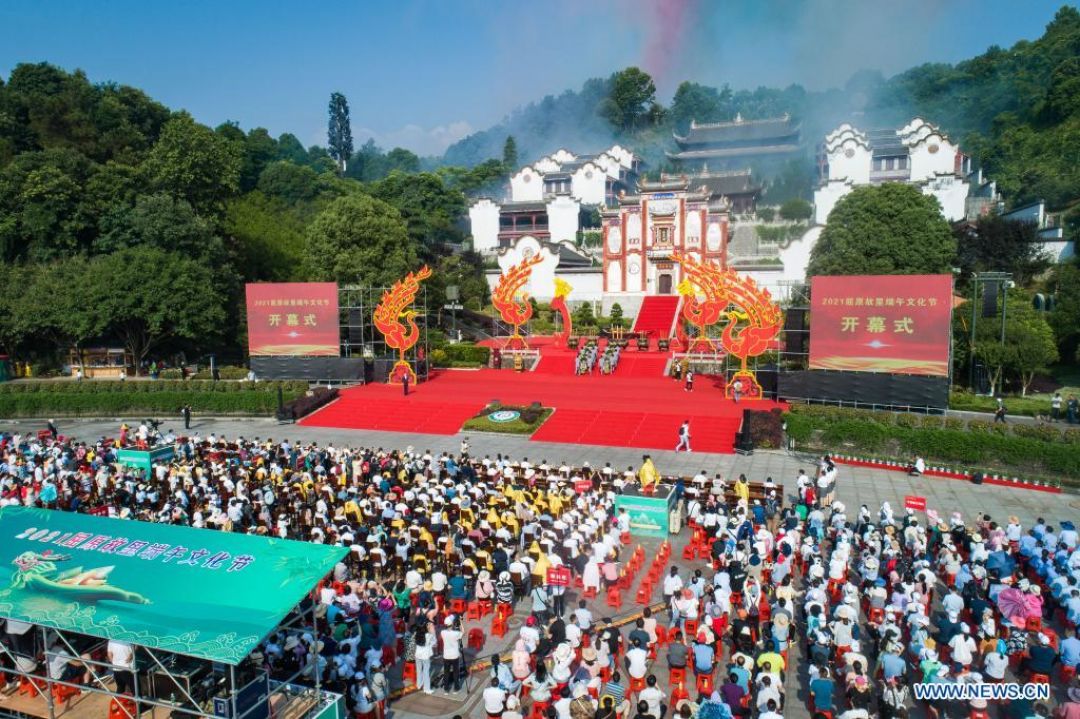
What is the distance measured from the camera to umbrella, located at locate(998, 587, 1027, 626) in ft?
34.4

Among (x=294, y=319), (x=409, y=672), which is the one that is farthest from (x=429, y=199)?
(x=409, y=672)

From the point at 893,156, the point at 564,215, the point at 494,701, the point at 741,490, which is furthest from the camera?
the point at 564,215

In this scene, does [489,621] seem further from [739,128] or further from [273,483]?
[739,128]

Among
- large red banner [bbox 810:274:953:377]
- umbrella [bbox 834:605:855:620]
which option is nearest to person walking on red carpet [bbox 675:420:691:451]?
large red banner [bbox 810:274:953:377]

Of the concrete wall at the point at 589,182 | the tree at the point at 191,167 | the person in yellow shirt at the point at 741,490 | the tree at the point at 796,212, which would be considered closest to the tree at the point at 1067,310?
the tree at the point at 796,212

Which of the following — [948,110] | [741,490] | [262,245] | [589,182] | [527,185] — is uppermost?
[948,110]

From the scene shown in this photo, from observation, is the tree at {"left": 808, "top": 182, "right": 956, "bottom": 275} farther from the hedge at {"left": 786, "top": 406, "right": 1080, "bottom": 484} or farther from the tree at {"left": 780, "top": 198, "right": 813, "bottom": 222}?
the tree at {"left": 780, "top": 198, "right": 813, "bottom": 222}

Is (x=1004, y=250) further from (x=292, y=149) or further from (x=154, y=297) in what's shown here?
(x=292, y=149)

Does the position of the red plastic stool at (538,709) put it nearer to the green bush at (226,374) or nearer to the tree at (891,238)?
the green bush at (226,374)

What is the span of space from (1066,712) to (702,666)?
3.93 meters

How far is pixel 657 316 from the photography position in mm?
47375

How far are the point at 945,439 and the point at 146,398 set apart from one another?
95.2ft

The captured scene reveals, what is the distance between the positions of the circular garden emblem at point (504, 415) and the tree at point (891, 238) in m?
20.0

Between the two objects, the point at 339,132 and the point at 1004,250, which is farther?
the point at 339,132
